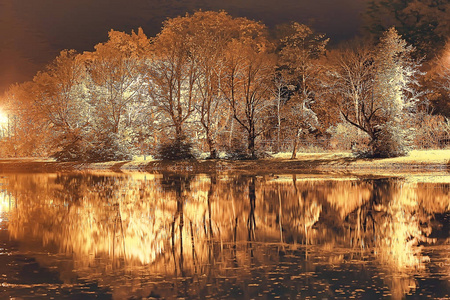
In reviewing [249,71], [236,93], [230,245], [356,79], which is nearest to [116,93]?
[236,93]

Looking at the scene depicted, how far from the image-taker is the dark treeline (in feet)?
166

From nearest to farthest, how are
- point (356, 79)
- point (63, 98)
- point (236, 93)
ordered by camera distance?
point (356, 79) < point (236, 93) < point (63, 98)

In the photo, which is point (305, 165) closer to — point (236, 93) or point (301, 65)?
point (301, 65)

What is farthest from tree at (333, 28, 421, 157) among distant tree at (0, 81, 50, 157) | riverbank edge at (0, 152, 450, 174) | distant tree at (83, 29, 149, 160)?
distant tree at (0, 81, 50, 157)

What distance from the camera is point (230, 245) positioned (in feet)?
47.4

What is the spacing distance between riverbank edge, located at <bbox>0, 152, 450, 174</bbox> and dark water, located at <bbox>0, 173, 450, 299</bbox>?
1795 cm

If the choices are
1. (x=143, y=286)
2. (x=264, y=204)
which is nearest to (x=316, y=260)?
(x=143, y=286)

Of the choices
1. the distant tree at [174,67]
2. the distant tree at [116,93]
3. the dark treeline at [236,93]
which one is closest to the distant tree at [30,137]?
the dark treeline at [236,93]

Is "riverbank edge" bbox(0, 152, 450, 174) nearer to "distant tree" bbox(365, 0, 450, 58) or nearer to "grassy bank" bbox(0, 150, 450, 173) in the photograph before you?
"grassy bank" bbox(0, 150, 450, 173)

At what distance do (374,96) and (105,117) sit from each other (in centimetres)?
2549

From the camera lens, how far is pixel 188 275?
450 inches

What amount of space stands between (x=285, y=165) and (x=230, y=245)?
33941 mm

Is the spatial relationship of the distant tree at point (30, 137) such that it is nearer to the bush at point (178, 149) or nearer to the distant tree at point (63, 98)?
the distant tree at point (63, 98)

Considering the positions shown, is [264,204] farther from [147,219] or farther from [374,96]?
[374,96]
